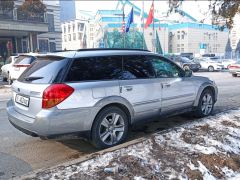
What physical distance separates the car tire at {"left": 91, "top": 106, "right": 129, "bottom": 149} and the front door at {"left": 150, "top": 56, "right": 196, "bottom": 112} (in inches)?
42.5

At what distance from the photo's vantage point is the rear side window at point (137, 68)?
511 cm

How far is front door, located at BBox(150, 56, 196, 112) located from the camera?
5648 millimetres

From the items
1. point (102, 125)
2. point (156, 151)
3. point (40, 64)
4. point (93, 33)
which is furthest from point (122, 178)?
point (93, 33)

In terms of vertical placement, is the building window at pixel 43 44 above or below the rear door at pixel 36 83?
above

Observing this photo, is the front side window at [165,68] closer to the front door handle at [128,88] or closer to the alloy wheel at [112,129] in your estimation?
the front door handle at [128,88]

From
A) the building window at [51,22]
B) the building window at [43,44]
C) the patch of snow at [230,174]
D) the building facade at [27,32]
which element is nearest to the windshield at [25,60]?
the patch of snow at [230,174]

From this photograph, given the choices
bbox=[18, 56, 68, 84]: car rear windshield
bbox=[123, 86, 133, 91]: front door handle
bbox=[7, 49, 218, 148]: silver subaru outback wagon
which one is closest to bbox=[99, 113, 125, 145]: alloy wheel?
bbox=[7, 49, 218, 148]: silver subaru outback wagon

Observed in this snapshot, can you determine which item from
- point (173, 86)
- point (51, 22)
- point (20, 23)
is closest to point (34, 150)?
point (173, 86)

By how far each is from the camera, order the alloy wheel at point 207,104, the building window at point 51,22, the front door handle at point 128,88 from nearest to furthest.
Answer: the front door handle at point 128,88 < the alloy wheel at point 207,104 < the building window at point 51,22

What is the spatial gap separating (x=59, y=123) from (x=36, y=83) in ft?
2.54

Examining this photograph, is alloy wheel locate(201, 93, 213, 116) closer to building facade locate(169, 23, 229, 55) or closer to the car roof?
the car roof

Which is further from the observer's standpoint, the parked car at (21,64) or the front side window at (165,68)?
the parked car at (21,64)

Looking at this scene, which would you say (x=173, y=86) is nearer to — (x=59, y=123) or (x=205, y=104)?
(x=205, y=104)

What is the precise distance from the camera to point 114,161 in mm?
3936
